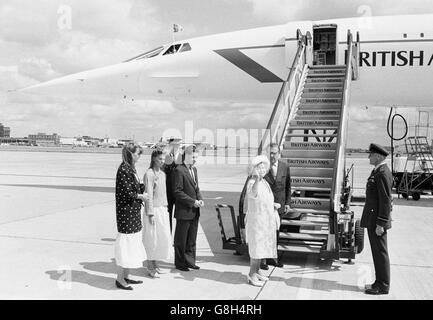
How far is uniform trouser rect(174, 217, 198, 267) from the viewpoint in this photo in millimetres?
6125

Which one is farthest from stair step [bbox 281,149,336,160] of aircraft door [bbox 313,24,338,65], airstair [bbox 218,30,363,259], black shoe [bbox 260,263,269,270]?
aircraft door [bbox 313,24,338,65]

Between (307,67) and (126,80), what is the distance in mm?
5355

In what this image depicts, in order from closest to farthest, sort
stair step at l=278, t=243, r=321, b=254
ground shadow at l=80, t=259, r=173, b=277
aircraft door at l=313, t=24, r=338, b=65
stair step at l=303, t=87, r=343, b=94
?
ground shadow at l=80, t=259, r=173, b=277, stair step at l=278, t=243, r=321, b=254, stair step at l=303, t=87, r=343, b=94, aircraft door at l=313, t=24, r=338, b=65

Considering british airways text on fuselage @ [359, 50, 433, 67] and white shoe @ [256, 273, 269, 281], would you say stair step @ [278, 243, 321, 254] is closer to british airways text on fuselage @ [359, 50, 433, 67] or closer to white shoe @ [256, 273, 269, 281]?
white shoe @ [256, 273, 269, 281]

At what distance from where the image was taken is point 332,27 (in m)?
12.5

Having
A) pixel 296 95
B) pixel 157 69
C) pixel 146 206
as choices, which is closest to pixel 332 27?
pixel 296 95

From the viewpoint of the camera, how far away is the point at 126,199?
5.35 meters

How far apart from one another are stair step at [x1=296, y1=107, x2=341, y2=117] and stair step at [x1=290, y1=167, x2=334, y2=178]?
80.5 inches

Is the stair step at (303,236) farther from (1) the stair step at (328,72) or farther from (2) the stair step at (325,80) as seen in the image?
(1) the stair step at (328,72)

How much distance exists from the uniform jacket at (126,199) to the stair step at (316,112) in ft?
18.6

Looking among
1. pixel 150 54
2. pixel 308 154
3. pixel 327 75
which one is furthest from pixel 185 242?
pixel 150 54

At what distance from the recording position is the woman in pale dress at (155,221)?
229 inches

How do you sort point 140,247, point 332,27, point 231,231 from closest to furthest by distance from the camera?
point 140,247 → point 231,231 → point 332,27
